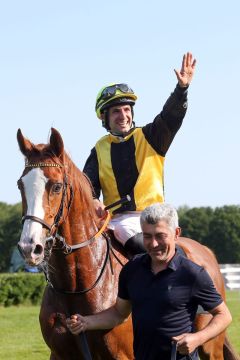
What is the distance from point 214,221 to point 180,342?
6299cm

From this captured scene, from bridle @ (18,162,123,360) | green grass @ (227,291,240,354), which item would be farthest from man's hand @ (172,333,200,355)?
green grass @ (227,291,240,354)

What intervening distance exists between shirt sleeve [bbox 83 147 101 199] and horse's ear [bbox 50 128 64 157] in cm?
123

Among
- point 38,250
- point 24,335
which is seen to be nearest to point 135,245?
point 38,250

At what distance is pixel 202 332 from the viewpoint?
4699mm

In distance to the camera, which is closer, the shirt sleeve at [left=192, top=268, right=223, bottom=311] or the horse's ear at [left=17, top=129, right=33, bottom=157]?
the shirt sleeve at [left=192, top=268, right=223, bottom=311]

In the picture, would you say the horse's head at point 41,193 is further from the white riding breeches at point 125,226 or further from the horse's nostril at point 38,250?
the white riding breeches at point 125,226

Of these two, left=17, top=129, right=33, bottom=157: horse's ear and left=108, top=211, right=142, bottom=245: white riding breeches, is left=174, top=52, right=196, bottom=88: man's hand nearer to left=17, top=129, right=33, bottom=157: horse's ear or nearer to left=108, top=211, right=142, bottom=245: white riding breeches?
left=108, top=211, right=142, bottom=245: white riding breeches

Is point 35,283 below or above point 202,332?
below

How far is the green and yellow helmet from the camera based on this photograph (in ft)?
23.9

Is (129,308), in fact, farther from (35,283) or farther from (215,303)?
(35,283)

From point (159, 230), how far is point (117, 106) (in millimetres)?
2794

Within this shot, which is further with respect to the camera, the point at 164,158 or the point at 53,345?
the point at 164,158

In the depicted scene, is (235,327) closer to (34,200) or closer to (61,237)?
(61,237)

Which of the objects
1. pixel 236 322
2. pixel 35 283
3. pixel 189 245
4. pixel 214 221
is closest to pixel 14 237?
pixel 214 221
